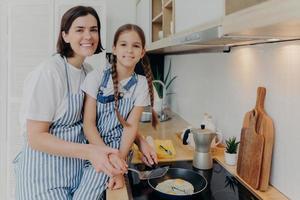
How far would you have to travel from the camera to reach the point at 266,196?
3.53 ft

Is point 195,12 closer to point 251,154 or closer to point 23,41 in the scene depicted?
point 251,154

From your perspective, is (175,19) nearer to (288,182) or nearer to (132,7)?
(288,182)

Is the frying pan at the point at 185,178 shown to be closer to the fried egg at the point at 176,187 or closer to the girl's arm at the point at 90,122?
the fried egg at the point at 176,187

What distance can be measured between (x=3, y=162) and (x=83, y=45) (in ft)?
6.16

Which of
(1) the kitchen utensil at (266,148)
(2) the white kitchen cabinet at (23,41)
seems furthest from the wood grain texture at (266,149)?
(2) the white kitchen cabinet at (23,41)

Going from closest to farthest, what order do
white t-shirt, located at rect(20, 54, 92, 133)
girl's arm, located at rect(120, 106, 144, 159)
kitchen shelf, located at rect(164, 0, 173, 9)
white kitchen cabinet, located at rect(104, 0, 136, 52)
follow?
1. white t-shirt, located at rect(20, 54, 92, 133)
2. girl's arm, located at rect(120, 106, 144, 159)
3. kitchen shelf, located at rect(164, 0, 173, 9)
4. white kitchen cabinet, located at rect(104, 0, 136, 52)

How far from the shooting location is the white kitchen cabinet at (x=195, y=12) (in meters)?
0.91

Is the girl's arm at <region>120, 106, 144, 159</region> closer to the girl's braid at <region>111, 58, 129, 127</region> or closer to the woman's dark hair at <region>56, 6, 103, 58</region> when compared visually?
the girl's braid at <region>111, 58, 129, 127</region>

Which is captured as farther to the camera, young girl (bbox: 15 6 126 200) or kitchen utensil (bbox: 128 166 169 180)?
kitchen utensil (bbox: 128 166 169 180)

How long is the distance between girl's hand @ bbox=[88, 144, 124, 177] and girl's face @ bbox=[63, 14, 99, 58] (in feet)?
1.30

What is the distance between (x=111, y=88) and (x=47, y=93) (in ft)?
0.88

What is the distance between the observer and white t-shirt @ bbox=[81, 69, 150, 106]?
Answer: 1168mm

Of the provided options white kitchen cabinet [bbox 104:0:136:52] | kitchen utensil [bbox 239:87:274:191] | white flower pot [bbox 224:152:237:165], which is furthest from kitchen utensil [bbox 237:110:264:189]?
white kitchen cabinet [bbox 104:0:136:52]

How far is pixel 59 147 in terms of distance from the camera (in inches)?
39.5
